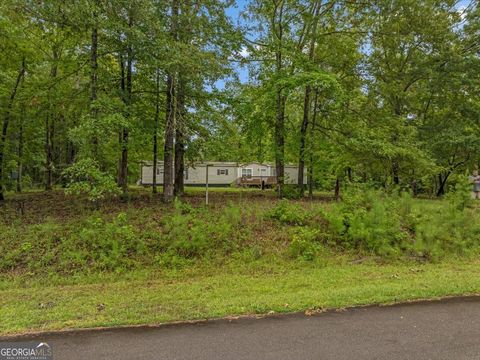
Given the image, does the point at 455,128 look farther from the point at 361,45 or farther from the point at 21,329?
the point at 21,329

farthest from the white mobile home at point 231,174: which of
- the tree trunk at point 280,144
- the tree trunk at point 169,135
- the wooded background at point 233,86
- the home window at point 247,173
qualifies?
the tree trunk at point 169,135

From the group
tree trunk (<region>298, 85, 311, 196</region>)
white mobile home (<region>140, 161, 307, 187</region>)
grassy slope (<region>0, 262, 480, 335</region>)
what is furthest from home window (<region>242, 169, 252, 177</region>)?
grassy slope (<region>0, 262, 480, 335</region>)

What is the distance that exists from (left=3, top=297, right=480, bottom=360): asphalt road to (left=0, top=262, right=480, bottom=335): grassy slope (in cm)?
33

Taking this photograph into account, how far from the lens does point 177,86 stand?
9.45 metres

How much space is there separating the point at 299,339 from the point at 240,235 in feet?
14.8

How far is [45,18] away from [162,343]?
322 inches

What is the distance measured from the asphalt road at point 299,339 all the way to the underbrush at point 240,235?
3.09 m

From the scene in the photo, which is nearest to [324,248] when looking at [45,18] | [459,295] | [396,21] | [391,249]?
[391,249]

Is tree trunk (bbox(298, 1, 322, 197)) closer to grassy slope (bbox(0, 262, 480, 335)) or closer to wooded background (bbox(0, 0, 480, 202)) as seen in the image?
wooded background (bbox(0, 0, 480, 202))

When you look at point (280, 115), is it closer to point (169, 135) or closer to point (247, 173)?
point (169, 135)

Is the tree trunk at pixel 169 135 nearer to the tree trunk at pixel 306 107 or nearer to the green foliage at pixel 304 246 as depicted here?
the green foliage at pixel 304 246

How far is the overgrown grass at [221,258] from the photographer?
4.50 m

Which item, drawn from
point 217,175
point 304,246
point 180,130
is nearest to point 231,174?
point 217,175

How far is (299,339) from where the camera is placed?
3379 mm
